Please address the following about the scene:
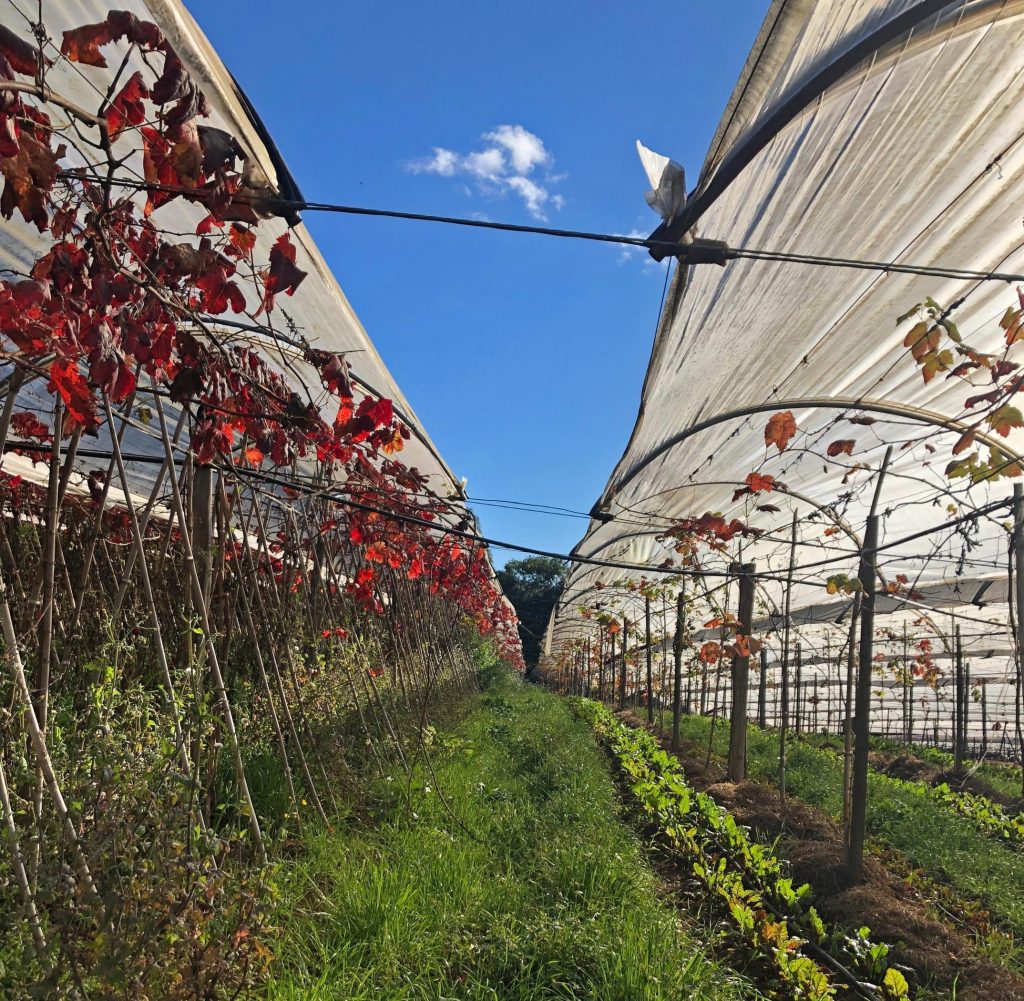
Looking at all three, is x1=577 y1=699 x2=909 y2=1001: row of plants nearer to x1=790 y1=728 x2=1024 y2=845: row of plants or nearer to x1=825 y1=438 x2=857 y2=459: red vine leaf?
x1=825 y1=438 x2=857 y2=459: red vine leaf

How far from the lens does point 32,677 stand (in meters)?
3.23

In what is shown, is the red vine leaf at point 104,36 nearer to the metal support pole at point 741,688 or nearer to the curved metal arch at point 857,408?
the curved metal arch at point 857,408

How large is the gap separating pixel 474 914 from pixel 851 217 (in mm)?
2910

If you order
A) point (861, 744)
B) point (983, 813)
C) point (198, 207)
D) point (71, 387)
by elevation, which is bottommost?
point (983, 813)

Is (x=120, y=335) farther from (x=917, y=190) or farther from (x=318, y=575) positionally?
(x=318, y=575)

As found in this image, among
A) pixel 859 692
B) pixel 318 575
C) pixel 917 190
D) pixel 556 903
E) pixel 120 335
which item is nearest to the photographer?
pixel 120 335

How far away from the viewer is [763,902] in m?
4.36

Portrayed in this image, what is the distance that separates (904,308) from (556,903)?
9.39ft

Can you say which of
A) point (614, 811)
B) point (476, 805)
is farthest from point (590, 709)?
point (476, 805)

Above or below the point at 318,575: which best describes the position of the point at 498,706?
below

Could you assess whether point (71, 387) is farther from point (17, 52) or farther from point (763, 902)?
point (763, 902)

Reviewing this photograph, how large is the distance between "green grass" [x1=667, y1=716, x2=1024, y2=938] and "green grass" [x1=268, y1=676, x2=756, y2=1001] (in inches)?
81.2

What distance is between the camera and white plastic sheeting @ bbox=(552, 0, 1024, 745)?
6.80 feet

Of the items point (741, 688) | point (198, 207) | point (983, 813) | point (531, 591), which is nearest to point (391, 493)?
point (198, 207)
